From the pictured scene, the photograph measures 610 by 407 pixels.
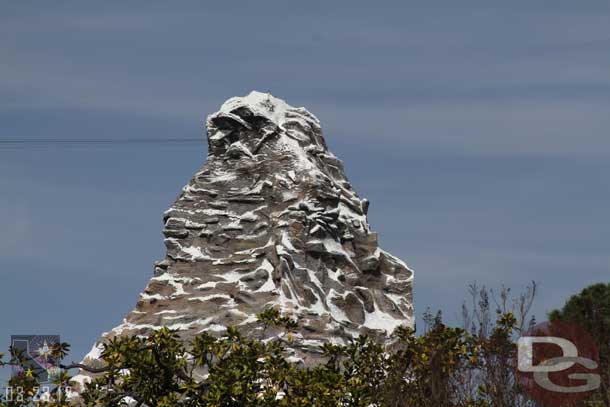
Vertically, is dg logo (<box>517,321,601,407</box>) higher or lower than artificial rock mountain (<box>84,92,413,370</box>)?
lower

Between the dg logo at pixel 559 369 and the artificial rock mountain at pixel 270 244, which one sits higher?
the artificial rock mountain at pixel 270 244

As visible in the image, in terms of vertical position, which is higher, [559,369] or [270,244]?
[270,244]

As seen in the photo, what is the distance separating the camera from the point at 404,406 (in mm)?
26906

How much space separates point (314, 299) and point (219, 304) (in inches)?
205

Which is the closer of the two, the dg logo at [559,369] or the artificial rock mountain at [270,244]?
the dg logo at [559,369]

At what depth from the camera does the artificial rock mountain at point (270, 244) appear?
237ft

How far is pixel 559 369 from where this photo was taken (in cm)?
2959

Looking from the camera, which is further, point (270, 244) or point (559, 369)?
point (270, 244)

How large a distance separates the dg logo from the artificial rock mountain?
131ft

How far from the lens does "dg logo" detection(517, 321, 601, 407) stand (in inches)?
1093

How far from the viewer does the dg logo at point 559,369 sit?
2777cm

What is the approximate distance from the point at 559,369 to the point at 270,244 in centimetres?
4597

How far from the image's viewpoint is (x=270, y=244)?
7494 centimetres

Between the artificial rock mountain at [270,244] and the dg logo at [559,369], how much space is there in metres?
39.8
